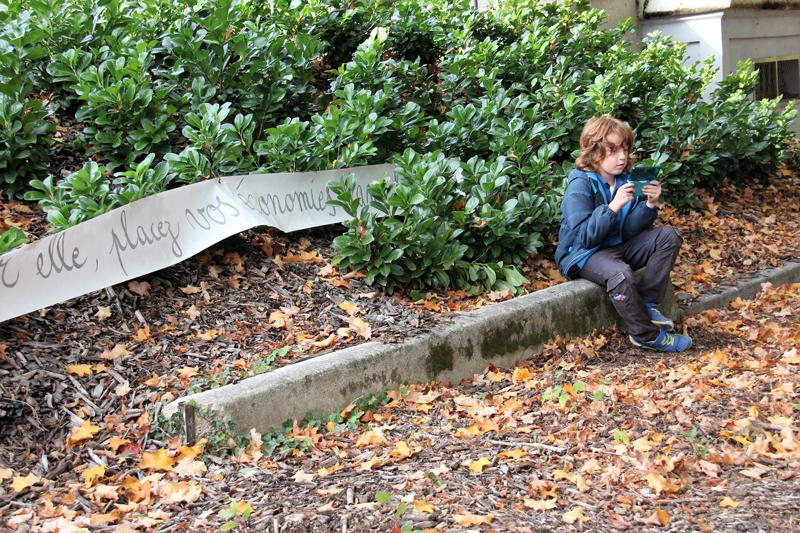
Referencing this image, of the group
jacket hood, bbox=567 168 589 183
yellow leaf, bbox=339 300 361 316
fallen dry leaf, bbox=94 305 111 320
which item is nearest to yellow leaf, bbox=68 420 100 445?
fallen dry leaf, bbox=94 305 111 320

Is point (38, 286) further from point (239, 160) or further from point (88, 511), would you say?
point (239, 160)

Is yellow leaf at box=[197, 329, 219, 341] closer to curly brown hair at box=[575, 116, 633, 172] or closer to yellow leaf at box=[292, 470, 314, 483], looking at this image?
yellow leaf at box=[292, 470, 314, 483]

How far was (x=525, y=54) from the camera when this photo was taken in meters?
7.70

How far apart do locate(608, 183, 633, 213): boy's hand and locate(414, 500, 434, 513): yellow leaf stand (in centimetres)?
243

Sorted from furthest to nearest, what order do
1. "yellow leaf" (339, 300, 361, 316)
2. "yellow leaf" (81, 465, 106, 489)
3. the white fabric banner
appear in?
"yellow leaf" (339, 300, 361, 316) < the white fabric banner < "yellow leaf" (81, 465, 106, 489)

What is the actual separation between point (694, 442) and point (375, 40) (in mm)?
4037

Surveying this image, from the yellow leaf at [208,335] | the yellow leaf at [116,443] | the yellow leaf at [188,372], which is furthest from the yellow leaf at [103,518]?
the yellow leaf at [208,335]

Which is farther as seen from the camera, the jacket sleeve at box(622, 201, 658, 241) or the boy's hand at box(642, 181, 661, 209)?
the jacket sleeve at box(622, 201, 658, 241)

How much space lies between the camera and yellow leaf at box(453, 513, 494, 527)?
2904 millimetres

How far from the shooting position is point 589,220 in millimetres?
5031

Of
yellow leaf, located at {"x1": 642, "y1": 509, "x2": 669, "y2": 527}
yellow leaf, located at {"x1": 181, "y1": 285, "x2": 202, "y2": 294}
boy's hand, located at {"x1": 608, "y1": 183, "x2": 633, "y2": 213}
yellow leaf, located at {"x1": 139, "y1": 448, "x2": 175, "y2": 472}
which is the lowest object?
yellow leaf, located at {"x1": 642, "y1": 509, "x2": 669, "y2": 527}

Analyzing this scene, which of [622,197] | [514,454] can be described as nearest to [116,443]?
[514,454]

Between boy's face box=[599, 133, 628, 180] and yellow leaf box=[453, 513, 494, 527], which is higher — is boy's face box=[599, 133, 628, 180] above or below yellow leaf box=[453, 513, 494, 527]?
above

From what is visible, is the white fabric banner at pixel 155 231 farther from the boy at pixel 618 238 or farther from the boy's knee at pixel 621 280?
the boy's knee at pixel 621 280
